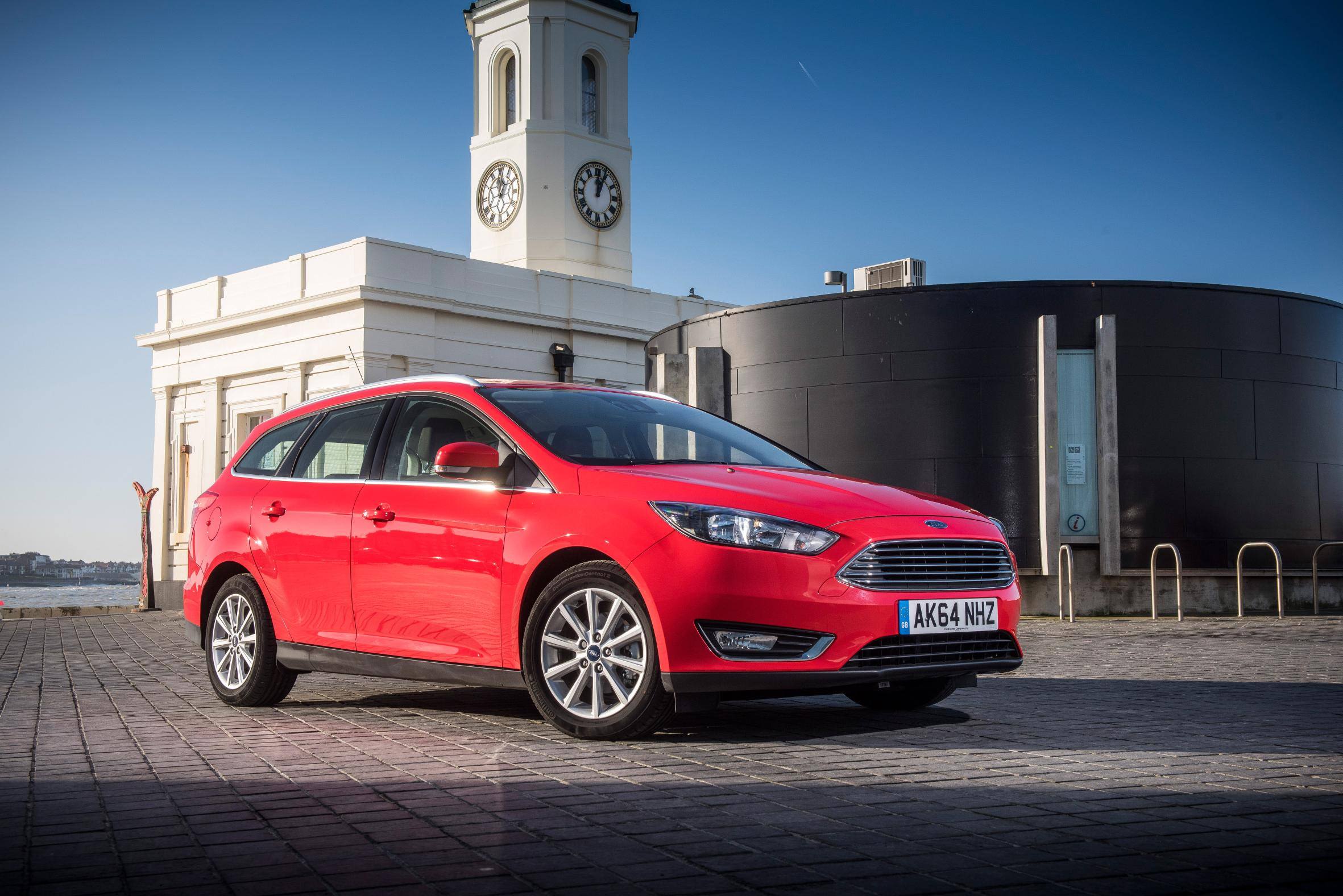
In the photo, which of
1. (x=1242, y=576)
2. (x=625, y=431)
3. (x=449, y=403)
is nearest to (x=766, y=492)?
(x=625, y=431)

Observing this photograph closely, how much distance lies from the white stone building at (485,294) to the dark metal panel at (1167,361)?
1732cm

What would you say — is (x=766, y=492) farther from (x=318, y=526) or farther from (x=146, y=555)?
(x=146, y=555)

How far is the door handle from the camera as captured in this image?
21.7ft

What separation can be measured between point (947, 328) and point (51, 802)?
1314 centimetres

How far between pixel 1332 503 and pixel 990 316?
497 centimetres

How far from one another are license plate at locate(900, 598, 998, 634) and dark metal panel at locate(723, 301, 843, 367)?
11044mm

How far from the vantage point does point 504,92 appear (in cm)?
3866

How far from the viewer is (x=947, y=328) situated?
1620 centimetres

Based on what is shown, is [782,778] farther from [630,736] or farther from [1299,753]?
[1299,753]

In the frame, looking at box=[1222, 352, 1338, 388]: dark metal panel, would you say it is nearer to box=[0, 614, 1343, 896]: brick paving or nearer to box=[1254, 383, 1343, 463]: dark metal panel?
box=[1254, 383, 1343, 463]: dark metal panel

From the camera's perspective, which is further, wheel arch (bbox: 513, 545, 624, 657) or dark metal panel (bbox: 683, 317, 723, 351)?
dark metal panel (bbox: 683, 317, 723, 351)

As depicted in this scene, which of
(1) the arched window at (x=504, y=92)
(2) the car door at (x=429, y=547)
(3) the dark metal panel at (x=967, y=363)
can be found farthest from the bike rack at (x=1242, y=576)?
(1) the arched window at (x=504, y=92)

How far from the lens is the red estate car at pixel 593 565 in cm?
542

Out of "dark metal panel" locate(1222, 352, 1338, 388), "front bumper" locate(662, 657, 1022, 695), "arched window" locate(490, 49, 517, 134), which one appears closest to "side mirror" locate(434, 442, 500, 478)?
"front bumper" locate(662, 657, 1022, 695)
